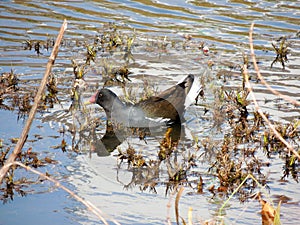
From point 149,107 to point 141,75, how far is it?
1543mm

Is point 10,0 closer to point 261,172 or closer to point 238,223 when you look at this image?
point 261,172

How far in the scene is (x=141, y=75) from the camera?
9609 millimetres

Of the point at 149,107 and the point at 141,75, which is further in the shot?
the point at 141,75

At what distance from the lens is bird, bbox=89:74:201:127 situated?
810cm

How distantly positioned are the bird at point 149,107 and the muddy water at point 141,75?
8.7 inches

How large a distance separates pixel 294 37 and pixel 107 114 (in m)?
4.82

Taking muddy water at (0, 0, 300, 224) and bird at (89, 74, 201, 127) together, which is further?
bird at (89, 74, 201, 127)

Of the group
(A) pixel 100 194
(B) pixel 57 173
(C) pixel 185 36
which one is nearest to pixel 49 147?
(B) pixel 57 173

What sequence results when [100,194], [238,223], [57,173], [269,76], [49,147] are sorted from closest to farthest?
1. [238,223]
2. [100,194]
3. [57,173]
4. [49,147]
5. [269,76]

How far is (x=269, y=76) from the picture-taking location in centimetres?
972

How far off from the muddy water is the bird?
22 cm

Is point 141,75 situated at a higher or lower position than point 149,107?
higher

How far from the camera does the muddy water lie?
5652 mm

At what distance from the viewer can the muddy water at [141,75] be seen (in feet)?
18.5
